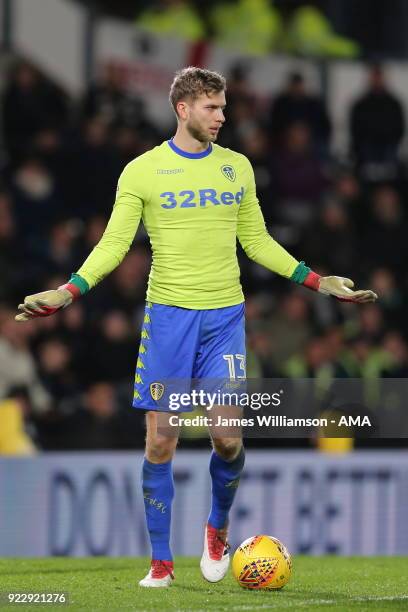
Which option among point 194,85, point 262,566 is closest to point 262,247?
point 194,85

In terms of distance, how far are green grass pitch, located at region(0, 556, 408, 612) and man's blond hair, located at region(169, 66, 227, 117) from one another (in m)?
2.33

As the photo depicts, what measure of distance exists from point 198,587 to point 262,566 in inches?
13.1

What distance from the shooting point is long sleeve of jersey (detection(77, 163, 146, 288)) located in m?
7.36

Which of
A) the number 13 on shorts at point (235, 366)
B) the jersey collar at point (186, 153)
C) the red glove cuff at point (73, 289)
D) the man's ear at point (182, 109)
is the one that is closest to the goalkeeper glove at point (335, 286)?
the number 13 on shorts at point (235, 366)

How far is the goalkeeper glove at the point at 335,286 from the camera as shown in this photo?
7379 millimetres

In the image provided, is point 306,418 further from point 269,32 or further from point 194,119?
point 269,32

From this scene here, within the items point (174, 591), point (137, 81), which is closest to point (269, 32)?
point (137, 81)

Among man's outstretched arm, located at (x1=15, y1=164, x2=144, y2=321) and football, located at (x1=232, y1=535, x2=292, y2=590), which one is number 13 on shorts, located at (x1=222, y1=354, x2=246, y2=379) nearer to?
man's outstretched arm, located at (x1=15, y1=164, x2=144, y2=321)

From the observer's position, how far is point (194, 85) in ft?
24.5

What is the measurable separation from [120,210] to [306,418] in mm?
1611

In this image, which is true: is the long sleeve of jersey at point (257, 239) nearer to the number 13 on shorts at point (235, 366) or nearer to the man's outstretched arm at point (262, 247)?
the man's outstretched arm at point (262, 247)

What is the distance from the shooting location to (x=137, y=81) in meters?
16.0

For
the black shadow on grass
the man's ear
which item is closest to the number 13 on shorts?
the man's ear

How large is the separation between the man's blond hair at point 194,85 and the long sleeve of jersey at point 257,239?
478 millimetres
